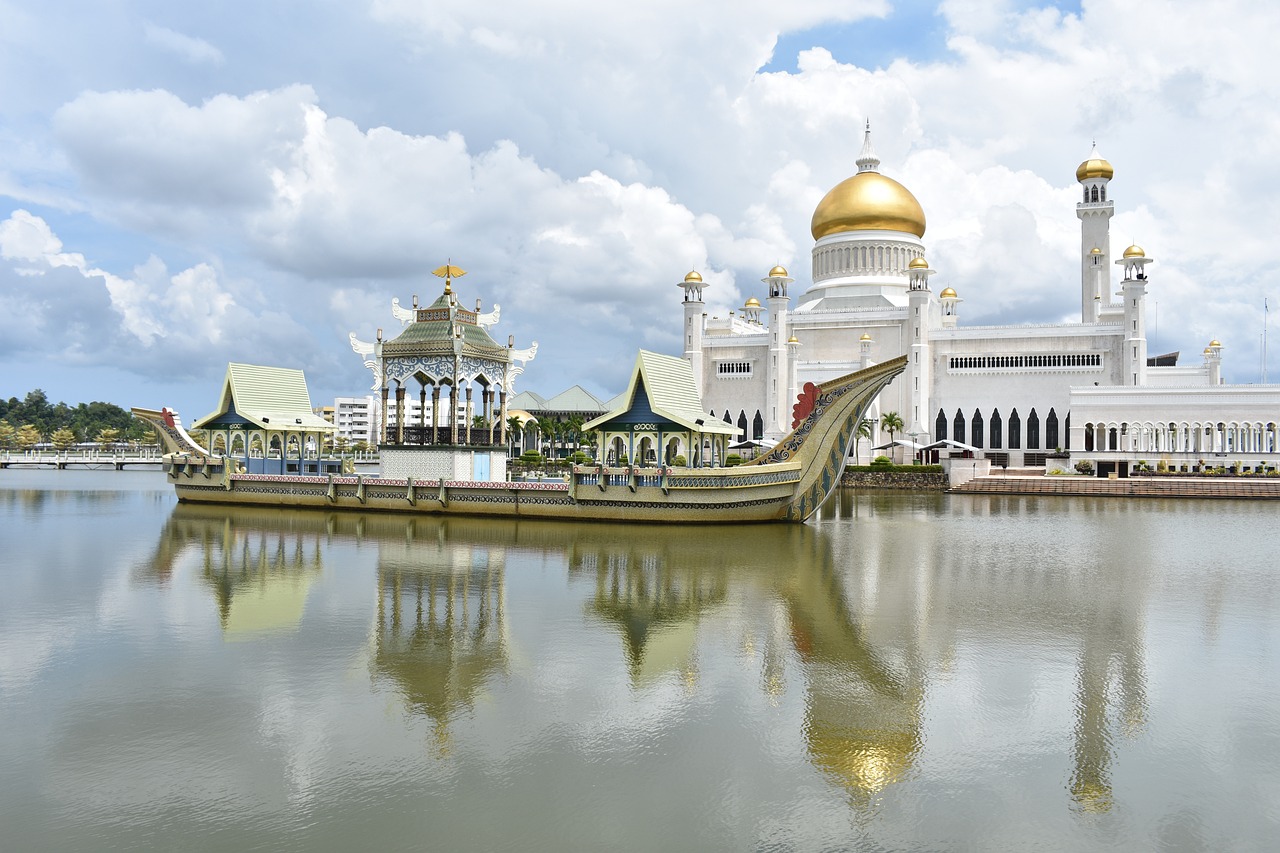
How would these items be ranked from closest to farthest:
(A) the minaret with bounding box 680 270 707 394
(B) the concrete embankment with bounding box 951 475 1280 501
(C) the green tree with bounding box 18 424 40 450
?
(B) the concrete embankment with bounding box 951 475 1280 501 → (A) the minaret with bounding box 680 270 707 394 → (C) the green tree with bounding box 18 424 40 450

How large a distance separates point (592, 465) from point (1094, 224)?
1766 inches

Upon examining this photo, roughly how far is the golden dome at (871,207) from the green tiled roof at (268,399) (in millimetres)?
37933

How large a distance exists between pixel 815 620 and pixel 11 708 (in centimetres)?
841

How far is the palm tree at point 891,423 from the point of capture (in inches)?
1996

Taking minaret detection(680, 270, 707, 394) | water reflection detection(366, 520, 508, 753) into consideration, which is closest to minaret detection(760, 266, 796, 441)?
minaret detection(680, 270, 707, 394)

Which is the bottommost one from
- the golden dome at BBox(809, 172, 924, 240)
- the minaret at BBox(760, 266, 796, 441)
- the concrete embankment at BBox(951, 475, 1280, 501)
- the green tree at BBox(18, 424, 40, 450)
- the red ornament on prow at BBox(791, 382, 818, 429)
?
the concrete embankment at BBox(951, 475, 1280, 501)

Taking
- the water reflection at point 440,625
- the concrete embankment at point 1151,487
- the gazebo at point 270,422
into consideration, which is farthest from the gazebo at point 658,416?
the concrete embankment at point 1151,487

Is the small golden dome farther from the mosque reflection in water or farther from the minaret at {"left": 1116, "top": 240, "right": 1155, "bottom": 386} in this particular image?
the mosque reflection in water

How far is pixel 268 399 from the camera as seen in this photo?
32.7 metres

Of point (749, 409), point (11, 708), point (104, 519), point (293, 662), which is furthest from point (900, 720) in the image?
point (749, 409)

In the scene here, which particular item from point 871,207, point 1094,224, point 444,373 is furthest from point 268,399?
point 1094,224

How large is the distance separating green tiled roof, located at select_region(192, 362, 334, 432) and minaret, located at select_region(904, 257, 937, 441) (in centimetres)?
3296

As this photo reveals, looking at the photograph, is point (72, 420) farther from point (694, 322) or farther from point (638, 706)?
point (638, 706)

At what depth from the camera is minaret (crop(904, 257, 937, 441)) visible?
174 feet
